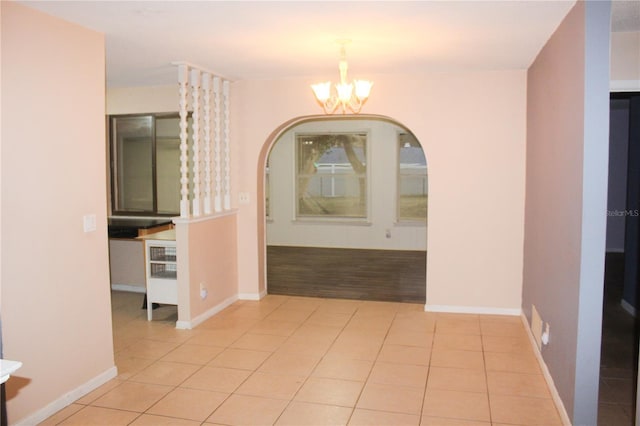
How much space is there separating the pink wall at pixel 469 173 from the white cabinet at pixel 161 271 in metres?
2.00

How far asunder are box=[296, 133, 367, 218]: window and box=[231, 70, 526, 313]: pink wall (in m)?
4.06

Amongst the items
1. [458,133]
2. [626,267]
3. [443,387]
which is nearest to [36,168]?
[443,387]

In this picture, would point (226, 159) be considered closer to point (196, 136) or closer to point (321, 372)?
point (196, 136)

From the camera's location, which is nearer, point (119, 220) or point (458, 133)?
point (458, 133)

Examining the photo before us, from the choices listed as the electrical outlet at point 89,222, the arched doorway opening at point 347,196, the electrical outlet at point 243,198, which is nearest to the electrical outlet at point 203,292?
the electrical outlet at point 243,198

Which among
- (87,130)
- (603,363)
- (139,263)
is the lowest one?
→ (603,363)

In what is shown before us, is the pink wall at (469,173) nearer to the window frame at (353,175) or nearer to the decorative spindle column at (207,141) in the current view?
the decorative spindle column at (207,141)

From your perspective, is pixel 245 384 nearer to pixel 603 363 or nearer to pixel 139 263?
pixel 603 363

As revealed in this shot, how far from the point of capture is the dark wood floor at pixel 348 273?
611cm

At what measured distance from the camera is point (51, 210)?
306 centimetres

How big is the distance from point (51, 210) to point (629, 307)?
5332mm

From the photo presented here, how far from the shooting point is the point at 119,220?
20.4 feet

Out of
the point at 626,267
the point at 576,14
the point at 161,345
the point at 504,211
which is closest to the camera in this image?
the point at 576,14

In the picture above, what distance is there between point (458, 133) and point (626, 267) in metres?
2.39
